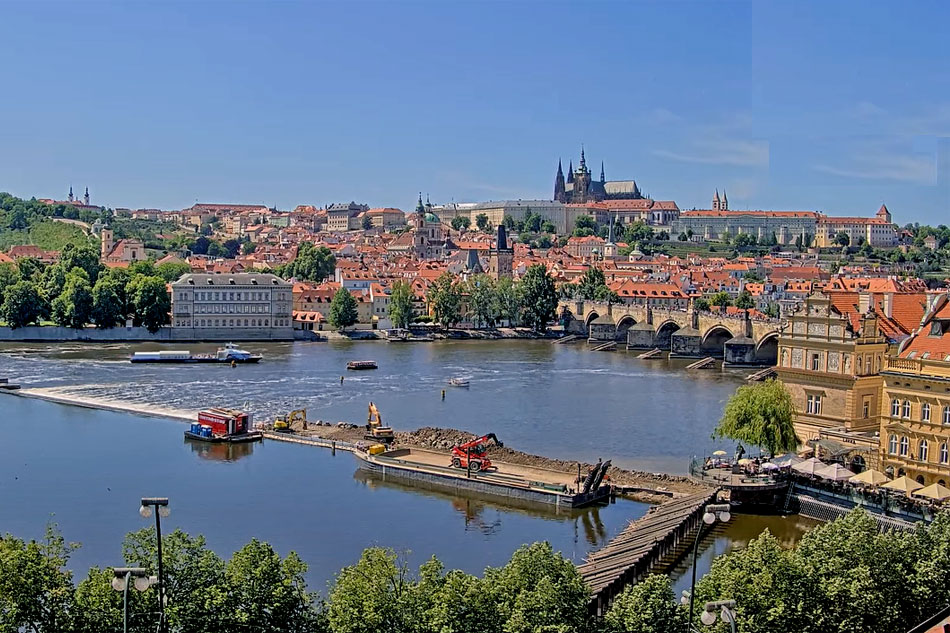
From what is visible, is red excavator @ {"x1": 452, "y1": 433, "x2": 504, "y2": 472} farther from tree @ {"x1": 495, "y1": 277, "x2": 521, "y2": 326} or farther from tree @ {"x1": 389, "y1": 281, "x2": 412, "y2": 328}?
tree @ {"x1": 495, "y1": 277, "x2": 521, "y2": 326}

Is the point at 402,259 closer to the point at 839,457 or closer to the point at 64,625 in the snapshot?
the point at 839,457

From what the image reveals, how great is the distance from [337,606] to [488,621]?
40.0 inches

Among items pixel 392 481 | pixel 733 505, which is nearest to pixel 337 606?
pixel 733 505

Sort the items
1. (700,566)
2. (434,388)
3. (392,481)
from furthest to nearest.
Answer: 1. (434,388)
2. (392,481)
3. (700,566)

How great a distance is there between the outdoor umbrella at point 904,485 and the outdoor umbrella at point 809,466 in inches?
47.9

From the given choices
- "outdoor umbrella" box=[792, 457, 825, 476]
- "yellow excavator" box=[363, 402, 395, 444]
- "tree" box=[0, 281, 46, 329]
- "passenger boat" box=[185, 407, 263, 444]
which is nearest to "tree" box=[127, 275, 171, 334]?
"tree" box=[0, 281, 46, 329]

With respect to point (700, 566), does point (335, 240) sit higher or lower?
higher

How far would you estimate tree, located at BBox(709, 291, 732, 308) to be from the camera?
48.0 metres

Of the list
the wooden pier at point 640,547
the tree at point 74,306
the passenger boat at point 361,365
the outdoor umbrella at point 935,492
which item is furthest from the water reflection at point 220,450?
the tree at point 74,306

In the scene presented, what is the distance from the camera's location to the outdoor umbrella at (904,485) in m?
12.4

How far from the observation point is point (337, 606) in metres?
7.57

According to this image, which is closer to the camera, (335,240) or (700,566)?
(700,566)

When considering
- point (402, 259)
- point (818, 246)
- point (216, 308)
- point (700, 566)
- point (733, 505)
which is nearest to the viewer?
point (700, 566)

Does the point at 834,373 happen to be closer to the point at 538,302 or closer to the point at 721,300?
the point at 538,302
